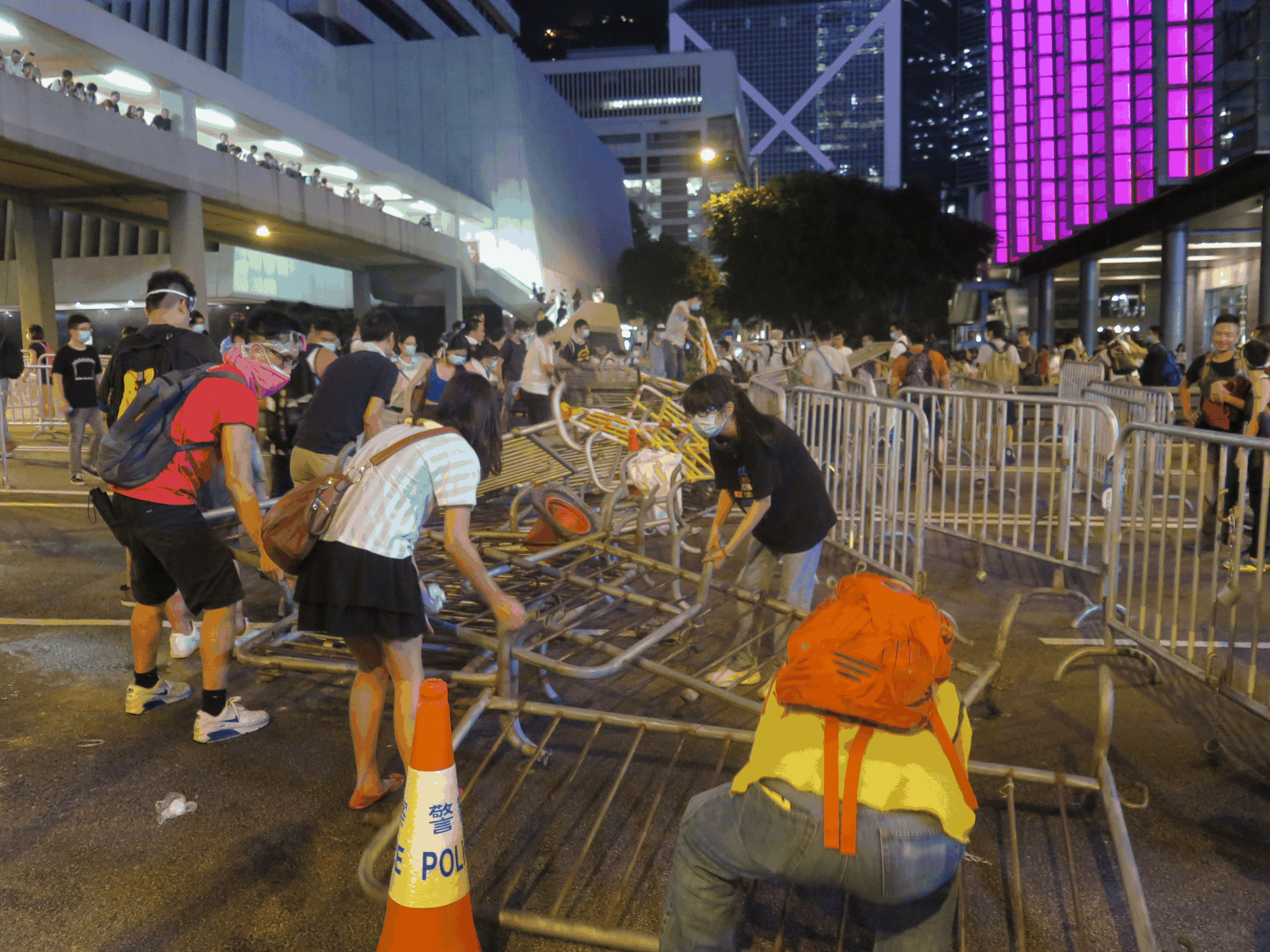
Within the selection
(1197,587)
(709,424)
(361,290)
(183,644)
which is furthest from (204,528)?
(361,290)

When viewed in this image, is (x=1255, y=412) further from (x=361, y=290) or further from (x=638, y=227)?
(x=638, y=227)

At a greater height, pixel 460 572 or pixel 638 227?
pixel 638 227

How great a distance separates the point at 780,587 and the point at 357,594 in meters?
2.69

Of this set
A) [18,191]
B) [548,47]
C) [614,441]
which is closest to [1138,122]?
[614,441]

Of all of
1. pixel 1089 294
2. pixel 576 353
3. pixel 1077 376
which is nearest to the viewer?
pixel 1077 376

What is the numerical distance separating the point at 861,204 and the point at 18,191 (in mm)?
31032

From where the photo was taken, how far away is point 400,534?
3.28 metres

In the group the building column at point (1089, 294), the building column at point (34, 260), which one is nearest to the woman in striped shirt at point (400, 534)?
the building column at point (34, 260)

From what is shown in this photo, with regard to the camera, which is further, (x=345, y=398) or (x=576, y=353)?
(x=576, y=353)

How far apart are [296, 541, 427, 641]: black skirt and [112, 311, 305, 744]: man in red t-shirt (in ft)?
2.54

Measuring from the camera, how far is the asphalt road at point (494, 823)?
299 centimetres

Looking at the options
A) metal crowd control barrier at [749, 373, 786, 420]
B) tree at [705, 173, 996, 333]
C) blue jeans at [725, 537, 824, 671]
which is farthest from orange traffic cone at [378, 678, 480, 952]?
tree at [705, 173, 996, 333]

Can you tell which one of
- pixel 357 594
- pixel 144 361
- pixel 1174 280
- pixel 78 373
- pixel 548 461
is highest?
pixel 1174 280

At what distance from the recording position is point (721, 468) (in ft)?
16.1
